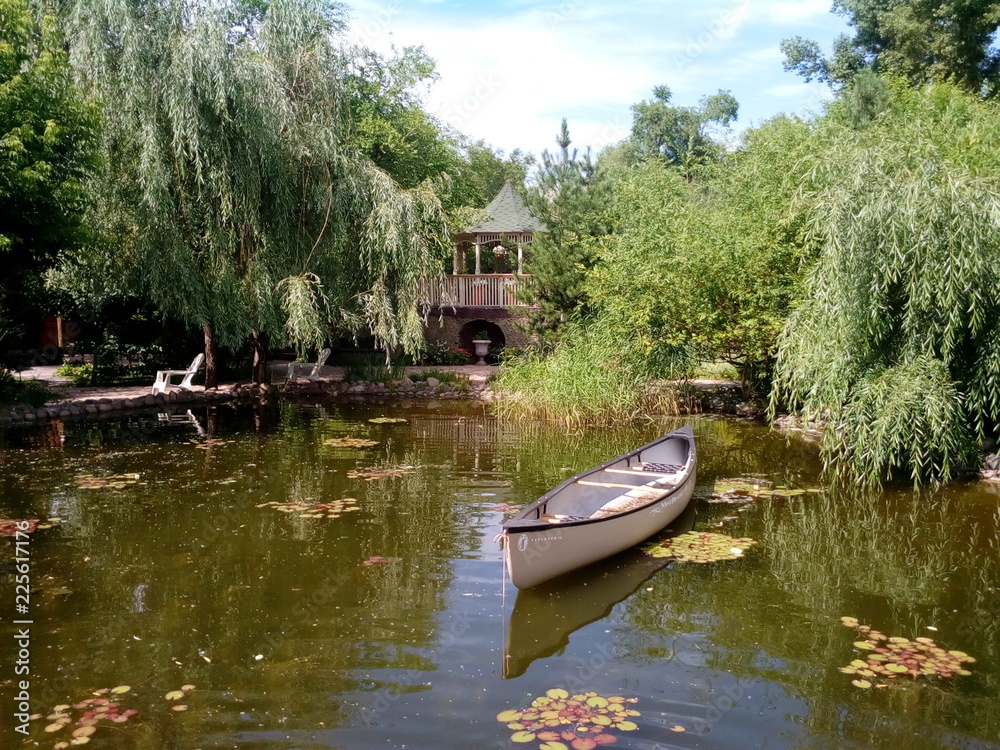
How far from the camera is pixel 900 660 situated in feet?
16.4

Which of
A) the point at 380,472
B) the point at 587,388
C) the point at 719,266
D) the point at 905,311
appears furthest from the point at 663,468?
the point at 719,266

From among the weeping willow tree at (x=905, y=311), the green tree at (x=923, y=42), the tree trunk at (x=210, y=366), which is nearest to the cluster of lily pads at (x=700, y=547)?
the weeping willow tree at (x=905, y=311)

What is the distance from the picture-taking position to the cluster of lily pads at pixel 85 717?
13.4ft

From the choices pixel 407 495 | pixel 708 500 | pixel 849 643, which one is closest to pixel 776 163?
pixel 708 500

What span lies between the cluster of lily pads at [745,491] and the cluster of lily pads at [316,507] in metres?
3.90

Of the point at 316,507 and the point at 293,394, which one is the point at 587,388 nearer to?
the point at 316,507

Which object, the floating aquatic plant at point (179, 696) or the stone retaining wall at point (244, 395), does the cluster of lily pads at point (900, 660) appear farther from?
the stone retaining wall at point (244, 395)

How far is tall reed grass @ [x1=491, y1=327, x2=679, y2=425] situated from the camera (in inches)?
517

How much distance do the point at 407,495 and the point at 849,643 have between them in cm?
493

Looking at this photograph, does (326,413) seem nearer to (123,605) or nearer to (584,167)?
(584,167)

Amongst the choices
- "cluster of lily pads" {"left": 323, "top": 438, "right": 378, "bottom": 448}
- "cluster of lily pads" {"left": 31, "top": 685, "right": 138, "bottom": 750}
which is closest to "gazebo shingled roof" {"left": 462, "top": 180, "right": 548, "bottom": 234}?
"cluster of lily pads" {"left": 323, "top": 438, "right": 378, "bottom": 448}

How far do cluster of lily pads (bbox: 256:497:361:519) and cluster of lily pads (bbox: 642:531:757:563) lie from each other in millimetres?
3092

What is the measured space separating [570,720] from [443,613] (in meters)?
1.63

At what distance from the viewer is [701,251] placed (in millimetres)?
12766
